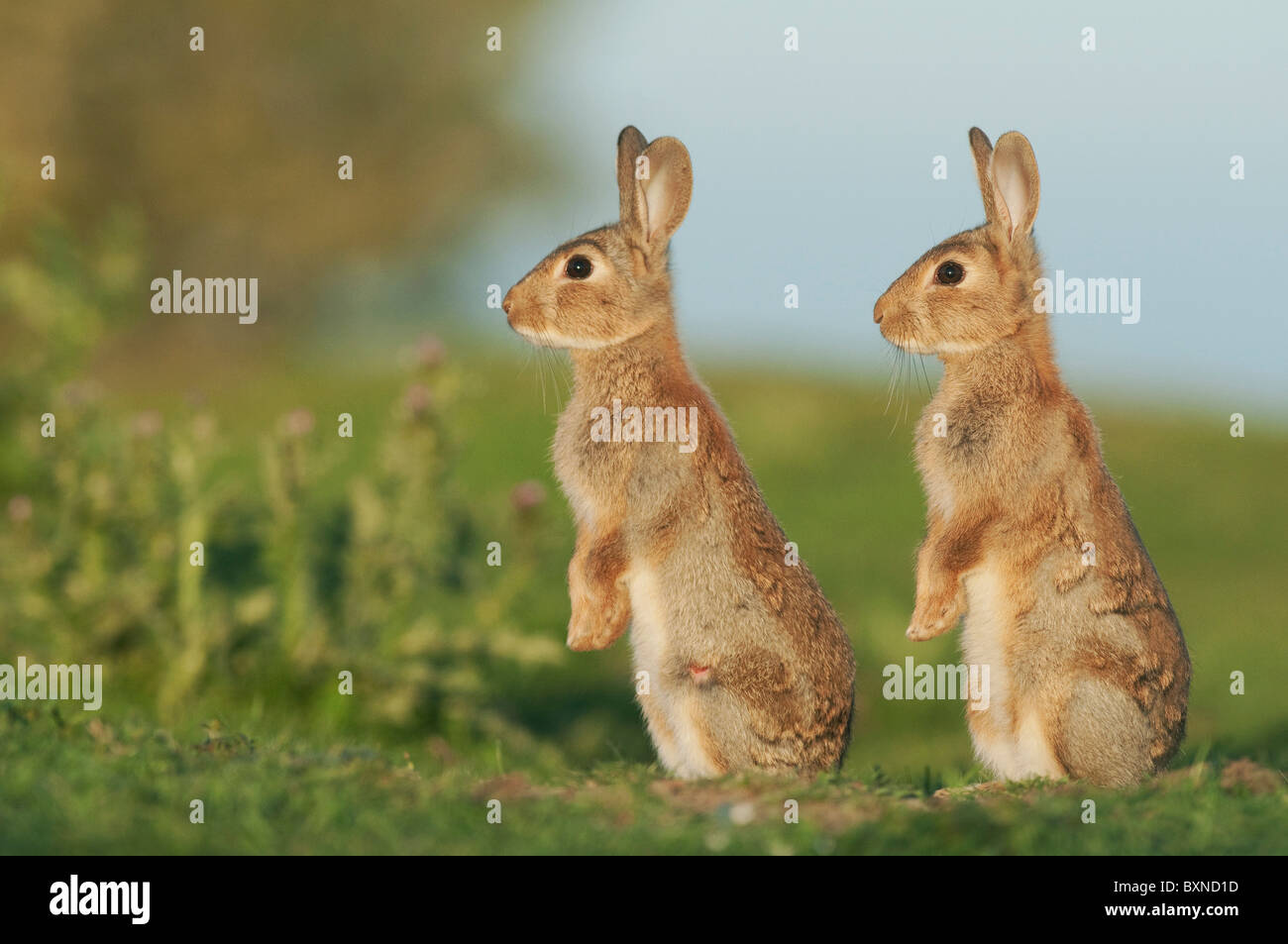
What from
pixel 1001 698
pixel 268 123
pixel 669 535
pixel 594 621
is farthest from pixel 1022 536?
pixel 268 123

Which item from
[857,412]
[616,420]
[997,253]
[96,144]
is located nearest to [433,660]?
[616,420]

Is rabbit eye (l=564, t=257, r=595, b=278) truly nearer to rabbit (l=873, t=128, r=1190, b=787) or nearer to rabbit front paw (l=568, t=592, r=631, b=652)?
rabbit (l=873, t=128, r=1190, b=787)

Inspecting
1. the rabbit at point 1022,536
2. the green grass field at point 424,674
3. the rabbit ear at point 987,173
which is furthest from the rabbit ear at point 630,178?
the rabbit ear at point 987,173

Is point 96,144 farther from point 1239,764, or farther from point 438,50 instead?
point 1239,764

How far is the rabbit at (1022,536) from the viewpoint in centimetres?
562

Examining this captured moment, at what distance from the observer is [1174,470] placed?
17.9m

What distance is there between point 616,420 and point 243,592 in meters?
5.20

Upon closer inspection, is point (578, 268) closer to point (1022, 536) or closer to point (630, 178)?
point (630, 178)

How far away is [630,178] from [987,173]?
1496 mm

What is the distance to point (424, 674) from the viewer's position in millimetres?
8297

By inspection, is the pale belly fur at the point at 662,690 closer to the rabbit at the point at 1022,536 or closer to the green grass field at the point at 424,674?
the green grass field at the point at 424,674

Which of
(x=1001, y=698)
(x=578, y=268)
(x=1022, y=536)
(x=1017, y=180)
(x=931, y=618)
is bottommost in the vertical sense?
(x=1001, y=698)

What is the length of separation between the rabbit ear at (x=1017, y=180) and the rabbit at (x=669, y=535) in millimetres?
1297

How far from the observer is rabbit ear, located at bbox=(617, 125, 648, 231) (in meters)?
5.91
